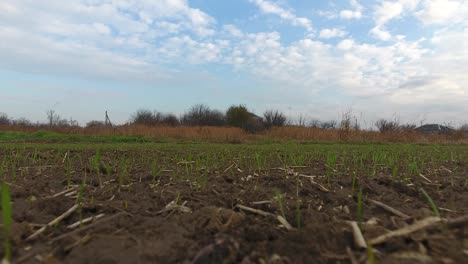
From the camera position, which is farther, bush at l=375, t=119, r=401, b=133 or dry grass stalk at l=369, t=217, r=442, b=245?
bush at l=375, t=119, r=401, b=133

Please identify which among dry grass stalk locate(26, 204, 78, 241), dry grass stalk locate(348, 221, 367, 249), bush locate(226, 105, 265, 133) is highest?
bush locate(226, 105, 265, 133)

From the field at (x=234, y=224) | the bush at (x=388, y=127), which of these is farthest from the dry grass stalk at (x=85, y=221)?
the bush at (x=388, y=127)

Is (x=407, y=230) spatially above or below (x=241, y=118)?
below

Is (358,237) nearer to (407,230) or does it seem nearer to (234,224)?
(407,230)

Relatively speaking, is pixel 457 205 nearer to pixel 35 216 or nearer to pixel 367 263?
pixel 367 263

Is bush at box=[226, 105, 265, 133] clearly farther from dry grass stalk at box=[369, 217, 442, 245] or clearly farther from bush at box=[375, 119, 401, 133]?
dry grass stalk at box=[369, 217, 442, 245]

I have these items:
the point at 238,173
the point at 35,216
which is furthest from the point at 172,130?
the point at 35,216

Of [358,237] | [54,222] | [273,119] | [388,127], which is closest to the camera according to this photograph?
[358,237]

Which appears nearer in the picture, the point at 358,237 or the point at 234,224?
the point at 358,237

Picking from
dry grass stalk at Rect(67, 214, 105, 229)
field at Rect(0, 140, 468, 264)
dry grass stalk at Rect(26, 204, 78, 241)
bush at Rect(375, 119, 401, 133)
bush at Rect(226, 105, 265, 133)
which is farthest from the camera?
bush at Rect(226, 105, 265, 133)

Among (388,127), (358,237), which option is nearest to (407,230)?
(358,237)

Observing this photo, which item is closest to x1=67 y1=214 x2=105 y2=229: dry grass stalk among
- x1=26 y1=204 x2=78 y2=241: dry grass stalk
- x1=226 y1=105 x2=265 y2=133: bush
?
x1=26 y1=204 x2=78 y2=241: dry grass stalk

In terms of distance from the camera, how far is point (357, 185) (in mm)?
2662

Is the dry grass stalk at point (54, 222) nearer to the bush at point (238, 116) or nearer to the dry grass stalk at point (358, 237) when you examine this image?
the dry grass stalk at point (358, 237)
